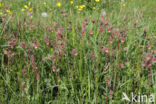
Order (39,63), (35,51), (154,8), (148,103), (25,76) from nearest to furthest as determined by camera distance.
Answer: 1. (148,103)
2. (25,76)
3. (39,63)
4. (35,51)
5. (154,8)

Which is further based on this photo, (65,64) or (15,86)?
(65,64)

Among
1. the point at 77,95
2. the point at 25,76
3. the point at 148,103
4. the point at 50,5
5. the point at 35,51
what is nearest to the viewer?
the point at 148,103

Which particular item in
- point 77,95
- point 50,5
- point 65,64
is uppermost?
point 50,5

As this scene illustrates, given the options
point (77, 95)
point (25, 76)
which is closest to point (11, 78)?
point (25, 76)

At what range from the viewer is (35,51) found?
1.85 metres

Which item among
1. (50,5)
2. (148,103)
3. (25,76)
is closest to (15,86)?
(25,76)

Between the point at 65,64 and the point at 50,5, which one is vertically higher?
the point at 50,5

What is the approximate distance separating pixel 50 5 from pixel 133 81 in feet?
11.2

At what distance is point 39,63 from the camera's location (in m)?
1.65

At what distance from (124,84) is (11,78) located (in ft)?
3.00

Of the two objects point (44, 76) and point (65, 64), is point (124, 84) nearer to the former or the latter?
point (65, 64)

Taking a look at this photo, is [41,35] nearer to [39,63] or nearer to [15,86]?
[39,63]

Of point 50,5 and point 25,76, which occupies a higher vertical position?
point 50,5

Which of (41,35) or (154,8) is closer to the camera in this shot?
(41,35)
